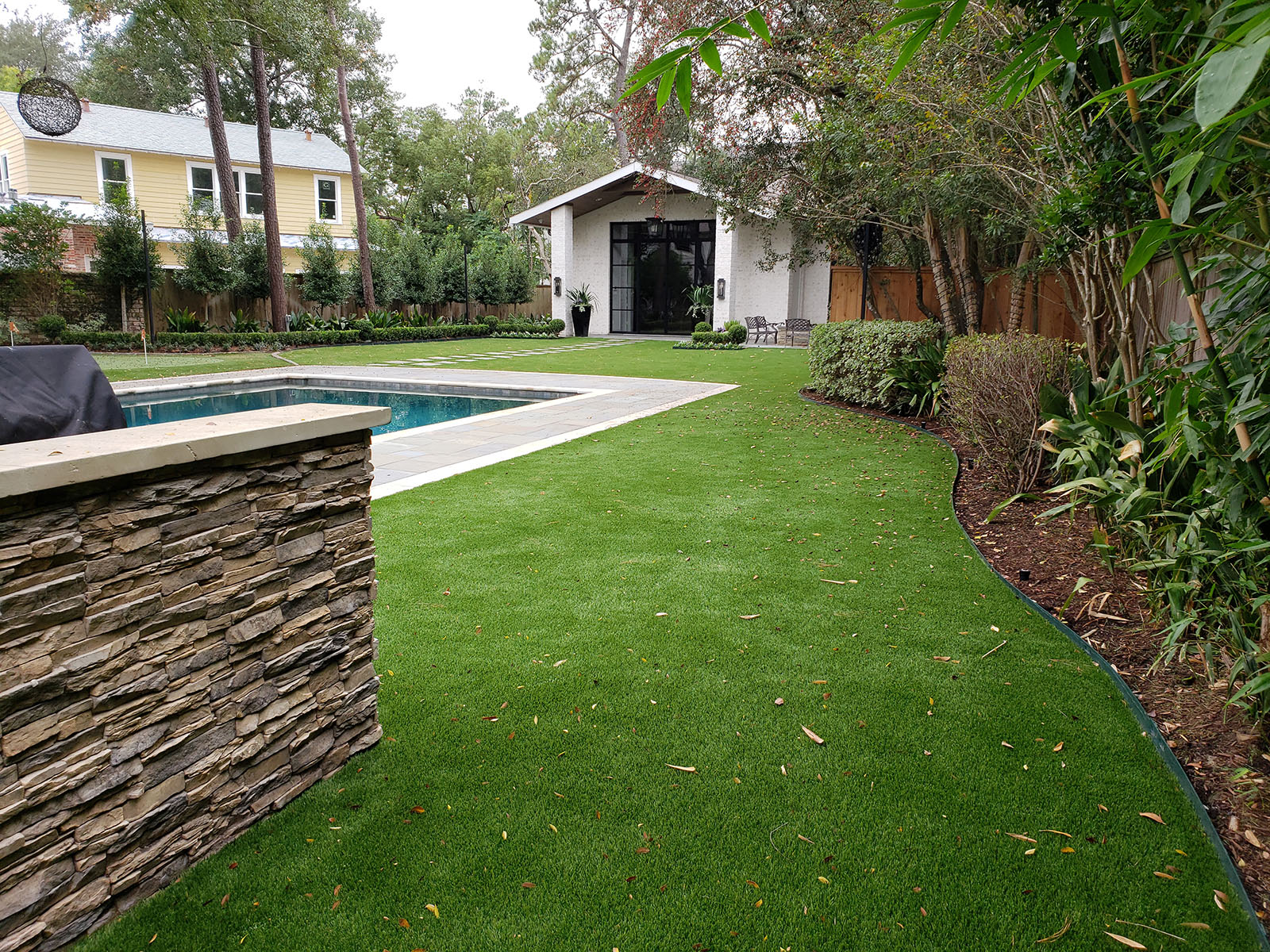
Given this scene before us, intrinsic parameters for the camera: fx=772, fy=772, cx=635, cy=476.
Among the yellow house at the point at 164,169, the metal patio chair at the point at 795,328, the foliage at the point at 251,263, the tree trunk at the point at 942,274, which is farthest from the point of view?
the yellow house at the point at 164,169

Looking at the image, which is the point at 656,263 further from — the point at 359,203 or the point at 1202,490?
the point at 1202,490

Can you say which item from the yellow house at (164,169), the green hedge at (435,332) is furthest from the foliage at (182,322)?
the green hedge at (435,332)

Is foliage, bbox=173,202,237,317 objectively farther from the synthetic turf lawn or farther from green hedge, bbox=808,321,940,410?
the synthetic turf lawn

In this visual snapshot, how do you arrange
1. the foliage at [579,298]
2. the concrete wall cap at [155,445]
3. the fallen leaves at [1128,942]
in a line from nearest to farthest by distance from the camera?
the concrete wall cap at [155,445], the fallen leaves at [1128,942], the foliage at [579,298]

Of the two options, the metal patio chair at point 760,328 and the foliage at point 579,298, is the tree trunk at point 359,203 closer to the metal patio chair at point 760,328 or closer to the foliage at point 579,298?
the foliage at point 579,298

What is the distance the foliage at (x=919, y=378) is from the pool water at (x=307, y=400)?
4.99 metres

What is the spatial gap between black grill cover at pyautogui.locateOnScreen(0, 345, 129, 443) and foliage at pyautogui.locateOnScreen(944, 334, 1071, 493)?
474 centimetres

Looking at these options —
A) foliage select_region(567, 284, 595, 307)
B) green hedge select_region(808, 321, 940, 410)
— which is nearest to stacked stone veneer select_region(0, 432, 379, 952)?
green hedge select_region(808, 321, 940, 410)

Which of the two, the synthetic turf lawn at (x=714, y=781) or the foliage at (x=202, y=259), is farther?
the foliage at (x=202, y=259)

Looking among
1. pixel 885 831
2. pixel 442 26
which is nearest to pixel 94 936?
pixel 885 831

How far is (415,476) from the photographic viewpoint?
579 cm

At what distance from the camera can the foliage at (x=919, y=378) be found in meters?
8.07

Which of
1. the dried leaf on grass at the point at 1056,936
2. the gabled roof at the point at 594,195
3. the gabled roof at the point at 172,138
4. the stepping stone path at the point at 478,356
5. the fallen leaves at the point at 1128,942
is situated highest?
the gabled roof at the point at 172,138

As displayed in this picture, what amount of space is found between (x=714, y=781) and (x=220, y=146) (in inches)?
856
